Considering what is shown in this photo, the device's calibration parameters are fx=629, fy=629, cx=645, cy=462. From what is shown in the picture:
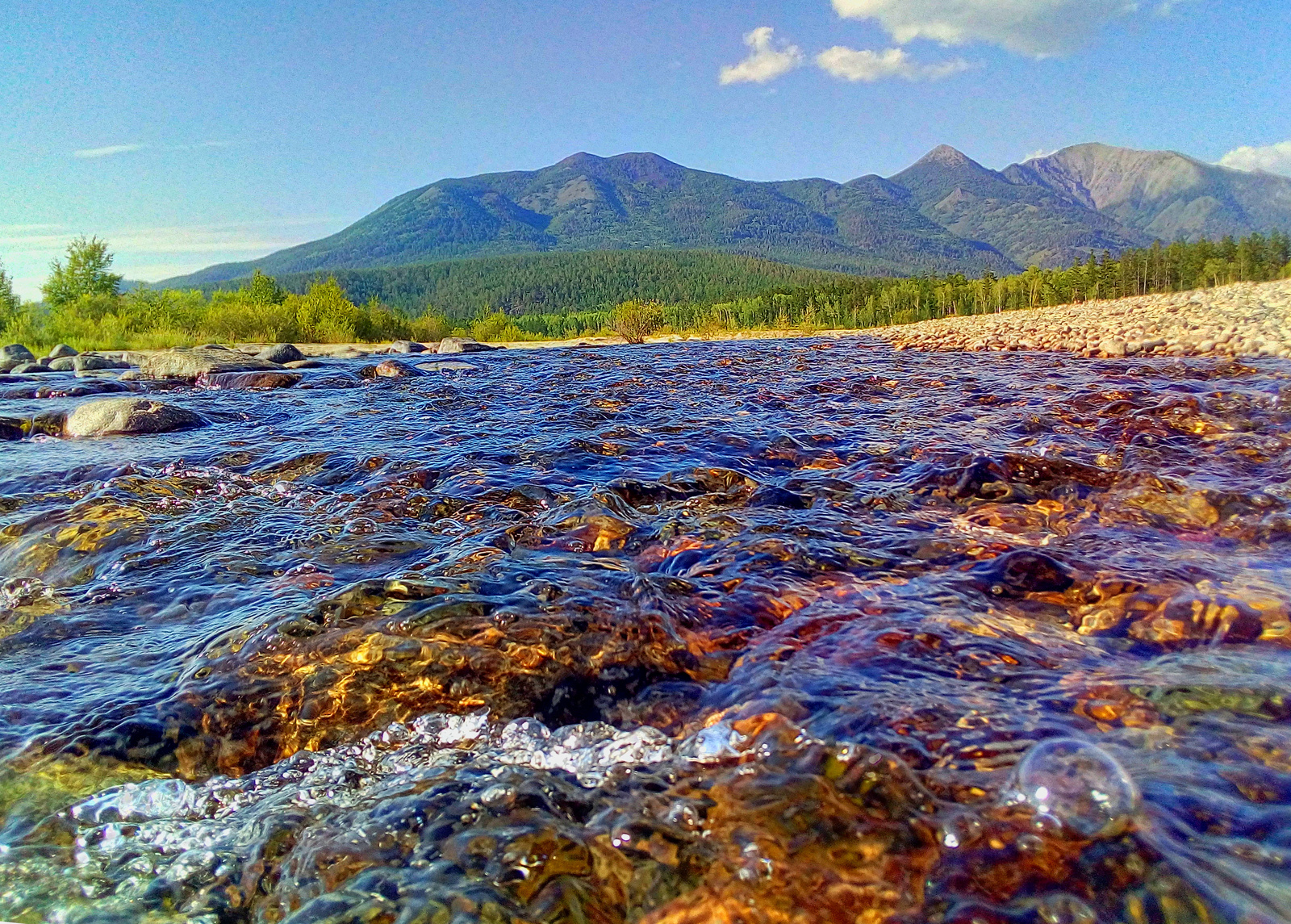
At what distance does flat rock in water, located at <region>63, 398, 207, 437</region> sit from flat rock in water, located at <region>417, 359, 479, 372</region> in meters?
11.2

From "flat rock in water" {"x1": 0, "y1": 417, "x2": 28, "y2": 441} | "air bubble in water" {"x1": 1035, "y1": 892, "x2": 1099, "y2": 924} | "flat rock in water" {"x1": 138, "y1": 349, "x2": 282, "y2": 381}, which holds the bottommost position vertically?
"air bubble in water" {"x1": 1035, "y1": 892, "x2": 1099, "y2": 924}

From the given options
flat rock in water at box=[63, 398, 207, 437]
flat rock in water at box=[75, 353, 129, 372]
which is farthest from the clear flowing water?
flat rock in water at box=[75, 353, 129, 372]

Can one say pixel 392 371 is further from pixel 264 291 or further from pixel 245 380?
pixel 264 291

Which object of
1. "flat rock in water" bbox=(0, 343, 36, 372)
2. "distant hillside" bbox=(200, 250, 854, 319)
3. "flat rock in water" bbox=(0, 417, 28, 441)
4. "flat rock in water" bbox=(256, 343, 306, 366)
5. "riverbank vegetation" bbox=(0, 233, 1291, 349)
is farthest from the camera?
"distant hillside" bbox=(200, 250, 854, 319)

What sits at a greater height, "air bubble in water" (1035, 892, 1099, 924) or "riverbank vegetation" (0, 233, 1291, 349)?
"riverbank vegetation" (0, 233, 1291, 349)

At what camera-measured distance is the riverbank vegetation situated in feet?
118

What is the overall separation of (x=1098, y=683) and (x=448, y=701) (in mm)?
2683

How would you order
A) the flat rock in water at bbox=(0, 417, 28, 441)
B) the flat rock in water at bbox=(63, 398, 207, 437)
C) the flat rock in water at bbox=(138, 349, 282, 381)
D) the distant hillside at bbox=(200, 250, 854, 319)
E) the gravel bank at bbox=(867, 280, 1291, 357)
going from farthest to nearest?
the distant hillside at bbox=(200, 250, 854, 319)
the flat rock in water at bbox=(138, 349, 282, 381)
the gravel bank at bbox=(867, 280, 1291, 357)
the flat rock in water at bbox=(0, 417, 28, 441)
the flat rock in water at bbox=(63, 398, 207, 437)

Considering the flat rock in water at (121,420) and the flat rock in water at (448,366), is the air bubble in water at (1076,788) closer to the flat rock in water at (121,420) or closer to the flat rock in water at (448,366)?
the flat rock in water at (121,420)

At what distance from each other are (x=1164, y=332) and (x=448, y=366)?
21.8m

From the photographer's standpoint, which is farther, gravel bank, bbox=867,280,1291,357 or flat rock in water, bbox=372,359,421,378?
flat rock in water, bbox=372,359,421,378

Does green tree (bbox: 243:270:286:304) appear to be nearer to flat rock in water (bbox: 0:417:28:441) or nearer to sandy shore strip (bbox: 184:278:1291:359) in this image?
sandy shore strip (bbox: 184:278:1291:359)

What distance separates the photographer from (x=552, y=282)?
174125 mm

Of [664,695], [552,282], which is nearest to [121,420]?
[664,695]
